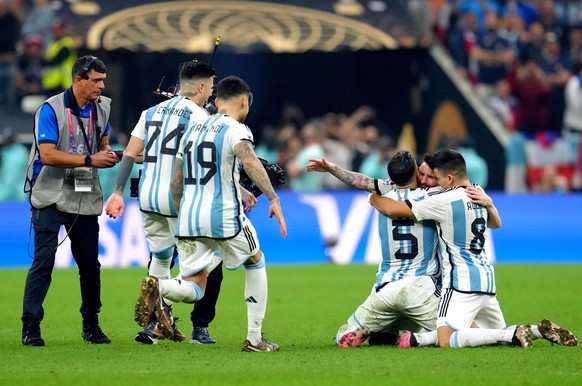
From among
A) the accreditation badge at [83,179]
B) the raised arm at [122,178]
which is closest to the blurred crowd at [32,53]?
the accreditation badge at [83,179]

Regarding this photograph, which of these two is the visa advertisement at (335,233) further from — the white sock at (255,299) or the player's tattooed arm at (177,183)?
the white sock at (255,299)

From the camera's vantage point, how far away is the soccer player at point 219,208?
30.9 ft

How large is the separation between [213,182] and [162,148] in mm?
733

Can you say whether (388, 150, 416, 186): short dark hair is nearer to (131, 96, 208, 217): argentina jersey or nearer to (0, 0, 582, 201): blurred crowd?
(131, 96, 208, 217): argentina jersey

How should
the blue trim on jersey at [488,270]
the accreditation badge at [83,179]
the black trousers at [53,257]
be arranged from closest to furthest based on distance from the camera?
1. the blue trim on jersey at [488,270]
2. the black trousers at [53,257]
3. the accreditation badge at [83,179]

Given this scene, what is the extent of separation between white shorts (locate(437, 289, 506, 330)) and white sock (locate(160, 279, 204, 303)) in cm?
199

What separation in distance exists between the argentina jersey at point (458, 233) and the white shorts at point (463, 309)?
0.27 feet

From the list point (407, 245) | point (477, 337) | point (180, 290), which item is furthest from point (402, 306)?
point (180, 290)

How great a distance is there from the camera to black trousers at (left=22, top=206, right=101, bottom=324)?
33.3 ft

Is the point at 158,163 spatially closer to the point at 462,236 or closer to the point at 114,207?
the point at 114,207

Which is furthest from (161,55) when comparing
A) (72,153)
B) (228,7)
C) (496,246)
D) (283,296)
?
(72,153)

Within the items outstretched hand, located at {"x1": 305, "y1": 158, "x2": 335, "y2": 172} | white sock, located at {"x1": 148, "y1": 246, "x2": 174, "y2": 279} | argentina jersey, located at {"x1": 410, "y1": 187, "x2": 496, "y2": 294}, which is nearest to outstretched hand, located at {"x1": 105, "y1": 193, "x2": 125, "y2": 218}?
white sock, located at {"x1": 148, "y1": 246, "x2": 174, "y2": 279}

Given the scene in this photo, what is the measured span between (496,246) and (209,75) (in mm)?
10437

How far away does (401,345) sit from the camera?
10000 mm
